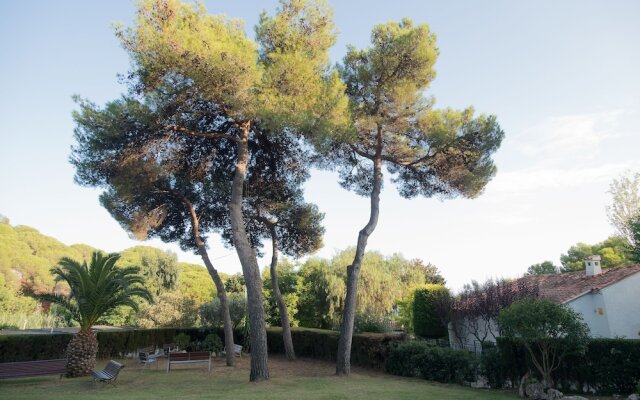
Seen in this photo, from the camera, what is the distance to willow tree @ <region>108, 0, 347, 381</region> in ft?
36.2

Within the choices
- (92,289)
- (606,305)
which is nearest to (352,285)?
(92,289)

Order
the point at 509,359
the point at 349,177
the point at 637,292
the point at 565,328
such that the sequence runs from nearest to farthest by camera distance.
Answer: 1. the point at 565,328
2. the point at 509,359
3. the point at 349,177
4. the point at 637,292

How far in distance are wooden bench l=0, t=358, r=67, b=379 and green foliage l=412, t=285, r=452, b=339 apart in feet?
47.8

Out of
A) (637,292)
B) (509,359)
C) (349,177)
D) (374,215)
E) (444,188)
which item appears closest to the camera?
(509,359)

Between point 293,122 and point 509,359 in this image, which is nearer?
point 509,359

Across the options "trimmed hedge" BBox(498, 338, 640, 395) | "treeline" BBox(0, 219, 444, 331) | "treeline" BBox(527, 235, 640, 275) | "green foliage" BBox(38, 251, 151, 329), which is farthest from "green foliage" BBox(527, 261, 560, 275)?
"green foliage" BBox(38, 251, 151, 329)

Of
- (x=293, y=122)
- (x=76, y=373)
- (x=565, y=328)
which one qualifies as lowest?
(x=76, y=373)

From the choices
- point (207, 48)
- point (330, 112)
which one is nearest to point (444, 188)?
point (330, 112)

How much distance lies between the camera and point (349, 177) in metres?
16.2

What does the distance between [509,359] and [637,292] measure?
11.2 m

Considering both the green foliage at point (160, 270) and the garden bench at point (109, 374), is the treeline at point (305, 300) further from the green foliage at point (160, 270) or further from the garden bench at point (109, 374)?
the garden bench at point (109, 374)

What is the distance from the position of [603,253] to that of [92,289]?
37.5m

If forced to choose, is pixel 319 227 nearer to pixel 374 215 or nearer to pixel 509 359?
pixel 374 215

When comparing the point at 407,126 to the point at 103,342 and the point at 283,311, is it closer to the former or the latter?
the point at 283,311
